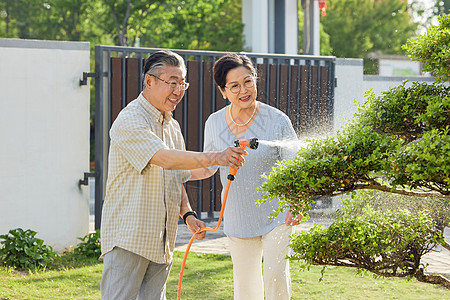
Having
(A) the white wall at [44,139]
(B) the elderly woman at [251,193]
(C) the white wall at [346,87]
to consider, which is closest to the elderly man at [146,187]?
(B) the elderly woman at [251,193]

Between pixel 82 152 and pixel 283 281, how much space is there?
3.84m

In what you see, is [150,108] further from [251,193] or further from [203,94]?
[203,94]

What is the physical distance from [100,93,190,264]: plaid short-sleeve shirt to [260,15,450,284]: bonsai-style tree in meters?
0.60

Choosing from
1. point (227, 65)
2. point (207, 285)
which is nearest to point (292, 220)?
point (227, 65)

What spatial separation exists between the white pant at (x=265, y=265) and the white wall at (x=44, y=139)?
344 cm

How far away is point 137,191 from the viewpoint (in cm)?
337

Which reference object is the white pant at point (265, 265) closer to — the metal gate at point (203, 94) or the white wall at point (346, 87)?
the metal gate at point (203, 94)

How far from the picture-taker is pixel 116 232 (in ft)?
11.0

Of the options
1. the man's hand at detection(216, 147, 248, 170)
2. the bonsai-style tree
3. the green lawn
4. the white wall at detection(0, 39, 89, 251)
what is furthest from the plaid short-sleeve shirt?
the white wall at detection(0, 39, 89, 251)

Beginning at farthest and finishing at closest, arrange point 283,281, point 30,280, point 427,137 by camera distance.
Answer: point 30,280, point 283,281, point 427,137

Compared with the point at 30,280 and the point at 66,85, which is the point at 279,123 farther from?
the point at 66,85

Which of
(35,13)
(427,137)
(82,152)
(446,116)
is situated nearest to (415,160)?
(427,137)

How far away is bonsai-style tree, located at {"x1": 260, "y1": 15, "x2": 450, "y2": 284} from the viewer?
8.83ft

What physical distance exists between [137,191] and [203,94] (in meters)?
4.69
